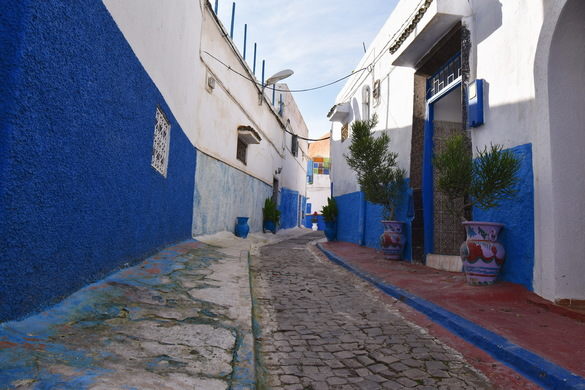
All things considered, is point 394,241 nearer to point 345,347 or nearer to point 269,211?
point 345,347

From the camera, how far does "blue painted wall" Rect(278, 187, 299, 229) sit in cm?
1964

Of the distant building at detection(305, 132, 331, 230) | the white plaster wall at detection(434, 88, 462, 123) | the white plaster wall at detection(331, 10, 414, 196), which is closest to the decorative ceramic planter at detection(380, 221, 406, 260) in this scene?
the white plaster wall at detection(331, 10, 414, 196)

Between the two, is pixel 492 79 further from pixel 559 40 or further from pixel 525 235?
pixel 525 235

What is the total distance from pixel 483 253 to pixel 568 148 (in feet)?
4.76

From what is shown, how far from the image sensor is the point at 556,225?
12.2 ft

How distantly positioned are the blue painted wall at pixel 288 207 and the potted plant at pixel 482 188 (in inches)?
536

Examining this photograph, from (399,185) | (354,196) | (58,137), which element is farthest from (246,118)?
(58,137)

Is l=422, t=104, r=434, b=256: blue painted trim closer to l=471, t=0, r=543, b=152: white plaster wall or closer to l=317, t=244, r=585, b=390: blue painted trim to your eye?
l=471, t=0, r=543, b=152: white plaster wall

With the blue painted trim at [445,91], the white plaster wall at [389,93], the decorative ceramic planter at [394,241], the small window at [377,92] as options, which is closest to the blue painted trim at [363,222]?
the white plaster wall at [389,93]

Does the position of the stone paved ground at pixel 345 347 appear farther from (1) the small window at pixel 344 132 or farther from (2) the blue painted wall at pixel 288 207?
(2) the blue painted wall at pixel 288 207

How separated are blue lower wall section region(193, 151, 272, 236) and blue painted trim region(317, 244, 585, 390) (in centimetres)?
536

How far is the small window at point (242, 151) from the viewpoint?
465 inches

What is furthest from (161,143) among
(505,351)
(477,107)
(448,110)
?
(448,110)

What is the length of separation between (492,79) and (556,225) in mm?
2294
